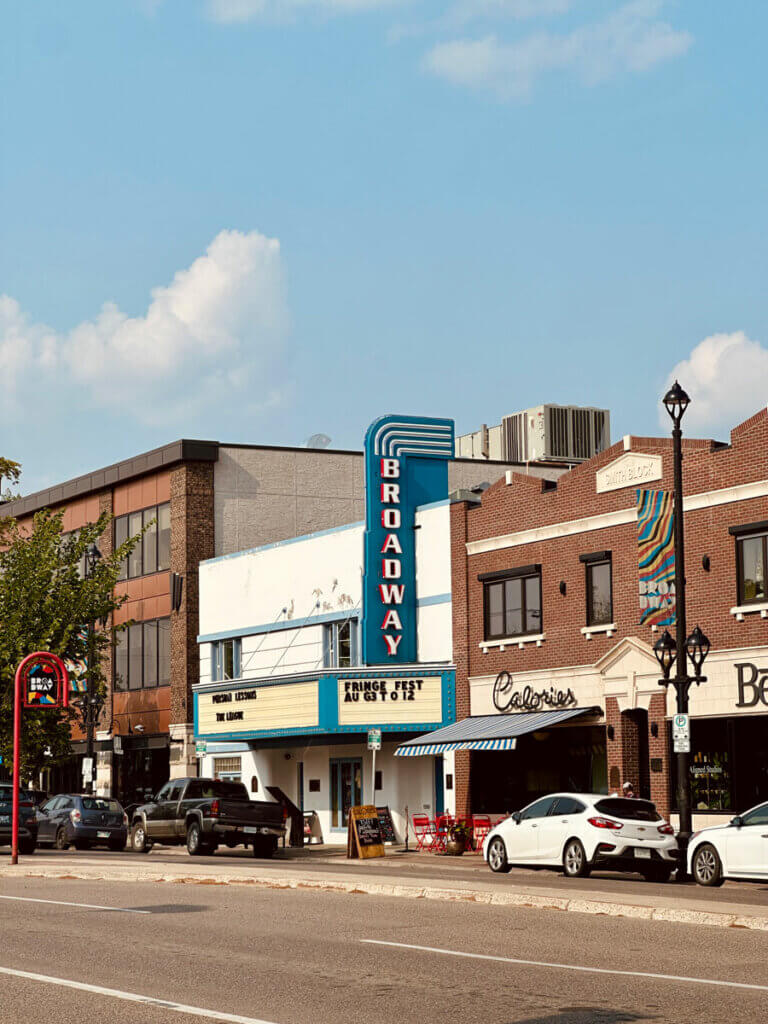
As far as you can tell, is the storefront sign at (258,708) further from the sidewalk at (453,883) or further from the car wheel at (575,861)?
the car wheel at (575,861)

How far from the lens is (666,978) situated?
1191 centimetres

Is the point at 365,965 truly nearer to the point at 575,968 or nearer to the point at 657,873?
the point at 575,968

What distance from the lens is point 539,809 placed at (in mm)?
26781

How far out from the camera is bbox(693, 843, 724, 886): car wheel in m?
23.2

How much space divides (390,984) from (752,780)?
808 inches

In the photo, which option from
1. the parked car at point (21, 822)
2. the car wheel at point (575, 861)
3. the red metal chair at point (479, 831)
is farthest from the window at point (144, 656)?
the car wheel at point (575, 861)

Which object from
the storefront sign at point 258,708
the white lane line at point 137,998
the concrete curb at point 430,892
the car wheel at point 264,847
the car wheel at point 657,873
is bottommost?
the car wheel at point 264,847

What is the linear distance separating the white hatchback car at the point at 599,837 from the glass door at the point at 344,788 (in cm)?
1420

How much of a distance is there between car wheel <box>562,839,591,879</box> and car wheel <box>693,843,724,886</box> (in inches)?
86.3

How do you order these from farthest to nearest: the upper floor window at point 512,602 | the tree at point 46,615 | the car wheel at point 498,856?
1. the tree at point 46,615
2. the upper floor window at point 512,602
3. the car wheel at point 498,856

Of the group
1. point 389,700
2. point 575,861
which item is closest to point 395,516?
point 389,700

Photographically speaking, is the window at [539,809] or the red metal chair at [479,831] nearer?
the window at [539,809]

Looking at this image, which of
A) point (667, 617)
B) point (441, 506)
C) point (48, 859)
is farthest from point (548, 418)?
point (48, 859)

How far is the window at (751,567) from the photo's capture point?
3038cm
